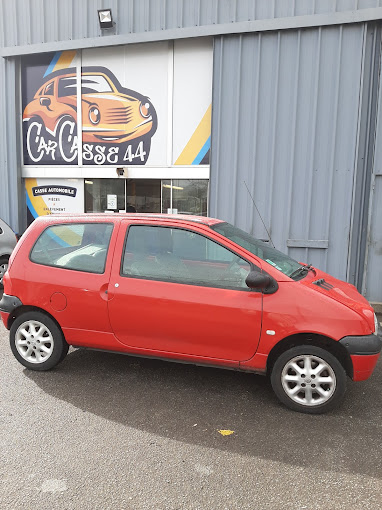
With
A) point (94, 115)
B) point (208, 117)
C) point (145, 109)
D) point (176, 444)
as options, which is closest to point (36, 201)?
point (94, 115)

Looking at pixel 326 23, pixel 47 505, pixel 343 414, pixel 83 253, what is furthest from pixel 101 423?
pixel 326 23

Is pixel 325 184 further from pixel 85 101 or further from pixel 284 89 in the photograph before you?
pixel 85 101

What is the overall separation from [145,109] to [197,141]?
1.42 meters

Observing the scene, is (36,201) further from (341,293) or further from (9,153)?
(341,293)

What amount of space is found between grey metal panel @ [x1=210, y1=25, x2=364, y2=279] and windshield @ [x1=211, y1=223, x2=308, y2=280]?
3750 millimetres

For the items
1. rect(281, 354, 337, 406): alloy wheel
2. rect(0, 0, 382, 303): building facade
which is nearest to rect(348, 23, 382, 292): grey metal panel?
rect(0, 0, 382, 303): building facade

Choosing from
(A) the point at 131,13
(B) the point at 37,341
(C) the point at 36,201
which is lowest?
(B) the point at 37,341

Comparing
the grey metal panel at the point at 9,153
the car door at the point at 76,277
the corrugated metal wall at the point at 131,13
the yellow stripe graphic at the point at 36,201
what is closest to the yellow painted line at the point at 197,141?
the corrugated metal wall at the point at 131,13

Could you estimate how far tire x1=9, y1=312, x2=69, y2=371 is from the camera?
12.8 ft

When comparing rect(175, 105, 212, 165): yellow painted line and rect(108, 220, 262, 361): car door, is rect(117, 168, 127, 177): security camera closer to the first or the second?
rect(175, 105, 212, 165): yellow painted line

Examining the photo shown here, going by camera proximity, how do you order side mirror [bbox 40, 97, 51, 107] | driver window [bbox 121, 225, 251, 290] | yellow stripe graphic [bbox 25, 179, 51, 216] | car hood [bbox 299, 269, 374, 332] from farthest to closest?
yellow stripe graphic [bbox 25, 179, 51, 216] < side mirror [bbox 40, 97, 51, 107] < driver window [bbox 121, 225, 251, 290] < car hood [bbox 299, 269, 374, 332]

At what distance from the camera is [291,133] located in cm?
742

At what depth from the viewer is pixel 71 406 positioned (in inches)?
132

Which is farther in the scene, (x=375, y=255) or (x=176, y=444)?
(x=375, y=255)
